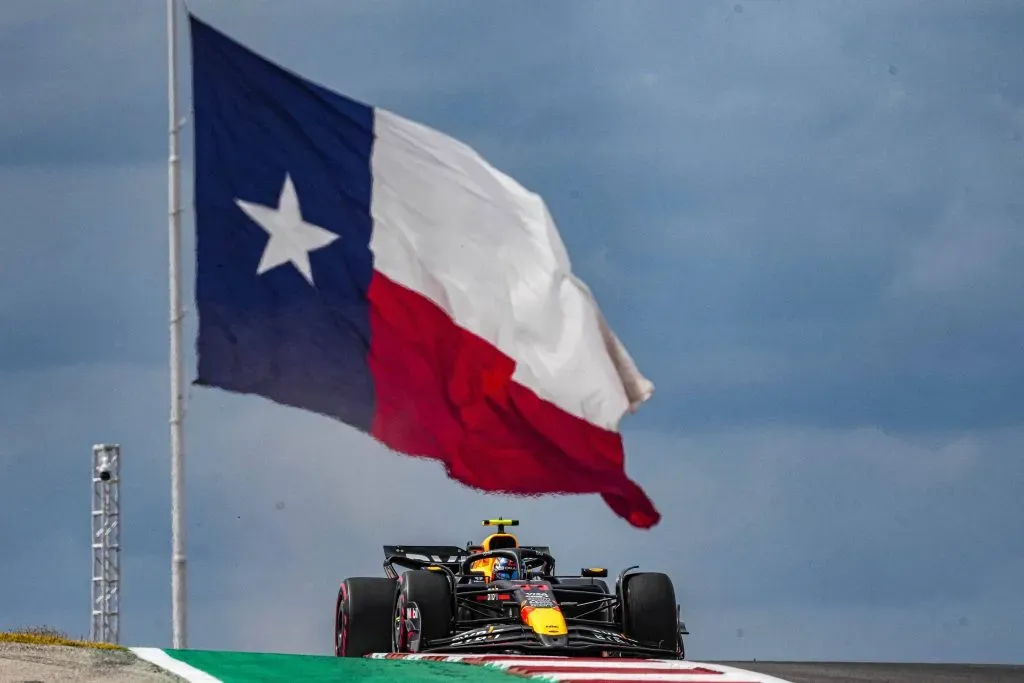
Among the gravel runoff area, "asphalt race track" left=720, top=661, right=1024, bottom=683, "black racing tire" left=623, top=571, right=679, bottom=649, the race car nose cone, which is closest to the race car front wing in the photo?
the race car nose cone

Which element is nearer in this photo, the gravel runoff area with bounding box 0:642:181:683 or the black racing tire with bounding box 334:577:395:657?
the gravel runoff area with bounding box 0:642:181:683

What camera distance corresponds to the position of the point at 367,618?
18156mm

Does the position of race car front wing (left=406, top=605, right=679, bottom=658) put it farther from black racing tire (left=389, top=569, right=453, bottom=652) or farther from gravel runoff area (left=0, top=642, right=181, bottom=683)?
gravel runoff area (left=0, top=642, right=181, bottom=683)

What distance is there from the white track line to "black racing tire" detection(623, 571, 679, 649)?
6414 mm

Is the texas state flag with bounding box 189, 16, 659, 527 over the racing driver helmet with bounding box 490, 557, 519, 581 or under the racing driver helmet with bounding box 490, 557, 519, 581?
over

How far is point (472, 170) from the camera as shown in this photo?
2188 centimetres

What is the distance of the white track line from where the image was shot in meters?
10.9

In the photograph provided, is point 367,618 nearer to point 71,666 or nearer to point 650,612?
point 650,612

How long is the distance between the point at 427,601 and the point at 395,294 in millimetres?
4932

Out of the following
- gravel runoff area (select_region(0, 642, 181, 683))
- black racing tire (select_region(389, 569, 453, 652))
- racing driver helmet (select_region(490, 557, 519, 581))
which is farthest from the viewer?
racing driver helmet (select_region(490, 557, 519, 581))

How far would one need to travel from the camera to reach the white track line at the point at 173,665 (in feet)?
35.7

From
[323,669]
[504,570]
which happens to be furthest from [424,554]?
[323,669]

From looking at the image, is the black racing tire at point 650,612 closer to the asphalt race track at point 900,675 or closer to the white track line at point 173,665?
the asphalt race track at point 900,675

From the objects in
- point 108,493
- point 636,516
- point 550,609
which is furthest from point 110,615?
point 550,609
